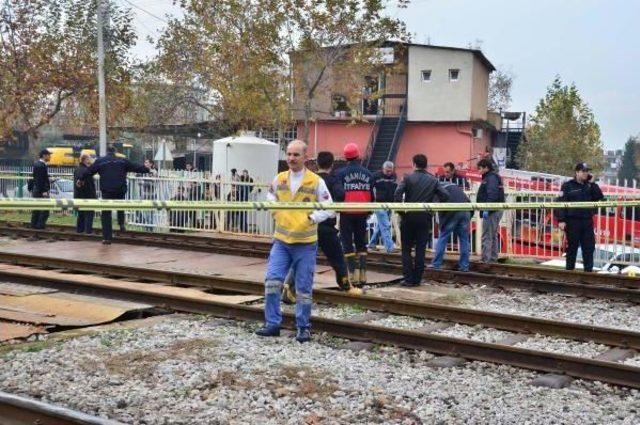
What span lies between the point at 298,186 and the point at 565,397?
3.16 m

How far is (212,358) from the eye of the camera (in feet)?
22.8

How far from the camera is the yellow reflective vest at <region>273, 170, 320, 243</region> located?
25.0 ft

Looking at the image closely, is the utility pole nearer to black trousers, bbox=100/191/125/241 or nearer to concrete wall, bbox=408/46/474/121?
black trousers, bbox=100/191/125/241

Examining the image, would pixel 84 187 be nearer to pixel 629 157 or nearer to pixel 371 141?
pixel 371 141

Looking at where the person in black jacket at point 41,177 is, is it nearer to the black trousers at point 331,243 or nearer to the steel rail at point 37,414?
the black trousers at point 331,243

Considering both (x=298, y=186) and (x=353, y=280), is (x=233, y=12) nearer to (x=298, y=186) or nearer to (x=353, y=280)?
(x=353, y=280)

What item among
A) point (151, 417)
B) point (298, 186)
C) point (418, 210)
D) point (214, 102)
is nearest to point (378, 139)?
point (214, 102)

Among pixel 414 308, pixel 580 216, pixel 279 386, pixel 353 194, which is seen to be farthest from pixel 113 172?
pixel 279 386

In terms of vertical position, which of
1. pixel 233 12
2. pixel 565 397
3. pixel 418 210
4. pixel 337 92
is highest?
pixel 233 12

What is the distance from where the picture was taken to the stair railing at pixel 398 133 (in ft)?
140

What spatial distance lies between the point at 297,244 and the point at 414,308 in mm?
2006

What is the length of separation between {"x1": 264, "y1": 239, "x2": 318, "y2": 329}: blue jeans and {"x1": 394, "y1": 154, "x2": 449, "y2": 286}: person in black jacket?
11.1 ft

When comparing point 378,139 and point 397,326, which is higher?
point 378,139

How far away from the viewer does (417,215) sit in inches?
429
